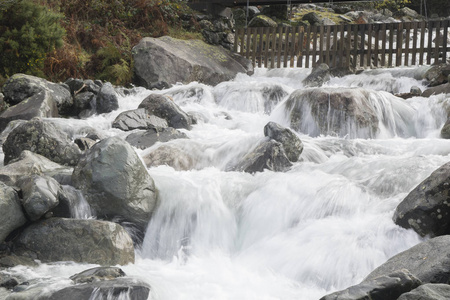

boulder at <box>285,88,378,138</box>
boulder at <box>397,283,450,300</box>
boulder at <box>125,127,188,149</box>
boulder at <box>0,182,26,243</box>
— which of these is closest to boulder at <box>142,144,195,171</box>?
boulder at <box>125,127,188,149</box>

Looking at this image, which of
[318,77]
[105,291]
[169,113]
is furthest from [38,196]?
[318,77]

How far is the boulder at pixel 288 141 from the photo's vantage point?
713cm

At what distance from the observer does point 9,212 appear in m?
4.64

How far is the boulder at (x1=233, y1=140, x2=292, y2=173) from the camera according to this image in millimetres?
6637

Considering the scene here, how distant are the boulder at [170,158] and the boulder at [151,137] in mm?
486

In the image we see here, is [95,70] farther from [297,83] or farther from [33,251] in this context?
[33,251]

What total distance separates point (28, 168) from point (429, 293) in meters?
4.72

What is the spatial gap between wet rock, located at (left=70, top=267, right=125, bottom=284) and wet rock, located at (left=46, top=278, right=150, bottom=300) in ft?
0.71

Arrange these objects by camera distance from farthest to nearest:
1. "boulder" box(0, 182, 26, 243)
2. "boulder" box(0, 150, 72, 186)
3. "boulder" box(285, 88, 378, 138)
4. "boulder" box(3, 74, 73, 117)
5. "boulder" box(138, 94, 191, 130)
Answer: "boulder" box(3, 74, 73, 117), "boulder" box(138, 94, 191, 130), "boulder" box(285, 88, 378, 138), "boulder" box(0, 150, 72, 186), "boulder" box(0, 182, 26, 243)

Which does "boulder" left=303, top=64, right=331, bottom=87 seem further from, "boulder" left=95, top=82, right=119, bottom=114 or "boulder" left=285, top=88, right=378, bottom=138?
"boulder" left=95, top=82, right=119, bottom=114

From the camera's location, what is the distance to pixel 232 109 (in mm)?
11547

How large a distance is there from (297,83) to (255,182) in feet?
27.2

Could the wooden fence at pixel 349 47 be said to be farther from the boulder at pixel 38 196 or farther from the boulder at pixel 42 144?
the boulder at pixel 38 196

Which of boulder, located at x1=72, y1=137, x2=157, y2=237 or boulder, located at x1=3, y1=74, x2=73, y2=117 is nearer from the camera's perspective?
boulder, located at x1=72, y1=137, x2=157, y2=237
